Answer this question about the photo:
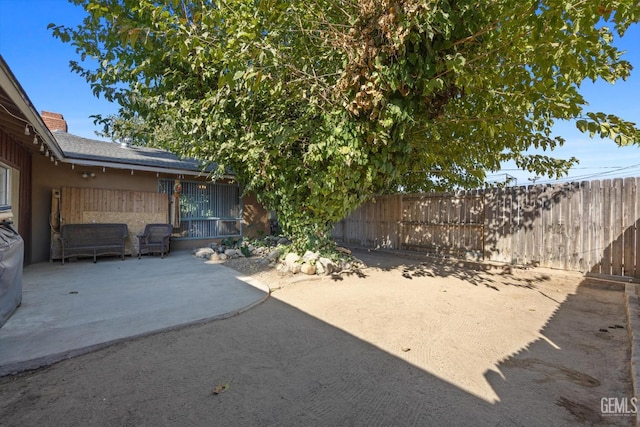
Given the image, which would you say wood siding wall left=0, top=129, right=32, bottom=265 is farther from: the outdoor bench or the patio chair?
the patio chair

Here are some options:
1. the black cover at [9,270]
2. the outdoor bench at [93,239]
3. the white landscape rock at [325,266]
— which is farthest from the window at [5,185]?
the white landscape rock at [325,266]

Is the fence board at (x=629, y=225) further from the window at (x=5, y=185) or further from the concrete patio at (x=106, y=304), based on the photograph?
the window at (x=5, y=185)

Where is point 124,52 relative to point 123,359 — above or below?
above

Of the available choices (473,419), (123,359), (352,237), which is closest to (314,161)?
(123,359)

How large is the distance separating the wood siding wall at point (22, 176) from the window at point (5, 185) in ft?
0.44

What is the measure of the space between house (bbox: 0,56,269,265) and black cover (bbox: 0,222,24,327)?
1.93 metres

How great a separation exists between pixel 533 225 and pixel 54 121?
15.0 metres

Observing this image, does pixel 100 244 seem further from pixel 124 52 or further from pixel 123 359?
pixel 123 359

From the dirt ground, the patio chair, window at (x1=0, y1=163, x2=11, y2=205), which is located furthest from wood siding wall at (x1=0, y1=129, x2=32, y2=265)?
the dirt ground

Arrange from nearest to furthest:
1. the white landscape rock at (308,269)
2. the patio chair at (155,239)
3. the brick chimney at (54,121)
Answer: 1. the white landscape rock at (308,269)
2. the patio chair at (155,239)
3. the brick chimney at (54,121)

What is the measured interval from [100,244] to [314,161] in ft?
20.0

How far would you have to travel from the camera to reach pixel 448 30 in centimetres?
405

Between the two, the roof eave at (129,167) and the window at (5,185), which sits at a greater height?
the roof eave at (129,167)

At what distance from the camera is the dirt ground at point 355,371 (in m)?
1.96
